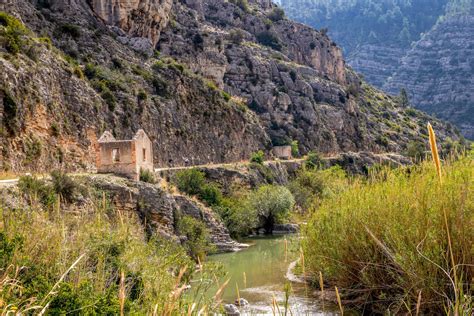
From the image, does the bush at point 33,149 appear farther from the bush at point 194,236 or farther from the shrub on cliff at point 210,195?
Result: the shrub on cliff at point 210,195

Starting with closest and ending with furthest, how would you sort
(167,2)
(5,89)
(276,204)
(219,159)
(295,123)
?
(5,89)
(276,204)
(219,159)
(167,2)
(295,123)

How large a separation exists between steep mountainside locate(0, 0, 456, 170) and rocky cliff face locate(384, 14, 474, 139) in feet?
112

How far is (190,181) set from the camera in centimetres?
3806

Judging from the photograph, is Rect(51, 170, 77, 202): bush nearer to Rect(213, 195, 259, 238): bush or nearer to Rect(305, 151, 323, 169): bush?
Rect(213, 195, 259, 238): bush

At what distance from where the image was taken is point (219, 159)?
2079 inches

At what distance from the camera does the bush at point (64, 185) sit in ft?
59.9

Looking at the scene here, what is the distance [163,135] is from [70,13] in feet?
43.4

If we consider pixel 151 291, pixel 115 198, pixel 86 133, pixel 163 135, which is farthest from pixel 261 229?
pixel 151 291

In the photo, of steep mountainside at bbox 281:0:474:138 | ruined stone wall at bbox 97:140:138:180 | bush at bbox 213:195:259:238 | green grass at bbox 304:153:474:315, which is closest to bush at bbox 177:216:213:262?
ruined stone wall at bbox 97:140:138:180

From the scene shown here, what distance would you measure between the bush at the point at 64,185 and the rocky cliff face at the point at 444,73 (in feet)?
390

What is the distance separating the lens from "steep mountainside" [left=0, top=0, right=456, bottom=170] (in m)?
27.9

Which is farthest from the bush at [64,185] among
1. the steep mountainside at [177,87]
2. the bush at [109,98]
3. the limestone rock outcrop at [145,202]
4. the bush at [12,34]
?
the bush at [109,98]

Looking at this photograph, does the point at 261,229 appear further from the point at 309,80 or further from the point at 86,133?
the point at 309,80

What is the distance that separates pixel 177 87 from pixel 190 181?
14.3m
